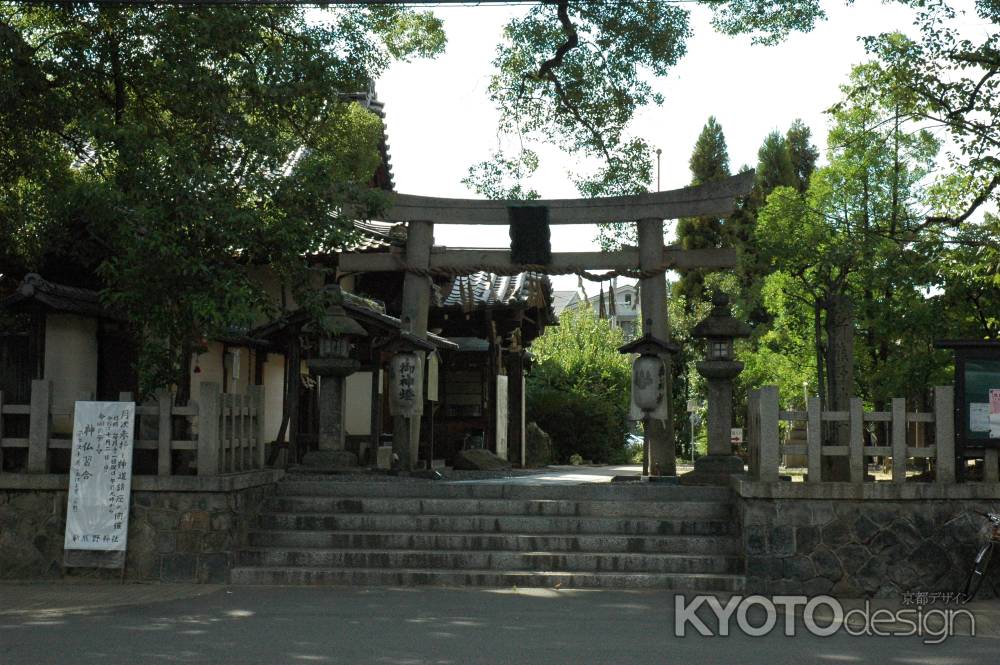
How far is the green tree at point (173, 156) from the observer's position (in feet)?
36.7

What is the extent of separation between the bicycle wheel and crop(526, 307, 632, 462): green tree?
20560mm

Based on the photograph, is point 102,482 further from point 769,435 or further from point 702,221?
point 702,221

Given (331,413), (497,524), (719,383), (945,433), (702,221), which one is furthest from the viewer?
(702,221)

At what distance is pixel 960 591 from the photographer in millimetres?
10586

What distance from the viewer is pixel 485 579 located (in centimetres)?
1081

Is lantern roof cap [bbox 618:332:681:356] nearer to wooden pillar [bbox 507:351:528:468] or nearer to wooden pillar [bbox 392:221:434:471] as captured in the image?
wooden pillar [bbox 392:221:434:471]

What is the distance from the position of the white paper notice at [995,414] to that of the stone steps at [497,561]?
116 inches

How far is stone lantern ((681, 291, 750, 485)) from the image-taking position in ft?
44.4

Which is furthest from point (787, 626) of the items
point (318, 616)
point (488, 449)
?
point (488, 449)

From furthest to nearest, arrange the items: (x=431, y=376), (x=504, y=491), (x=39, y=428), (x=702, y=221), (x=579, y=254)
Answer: (x=702, y=221), (x=431, y=376), (x=579, y=254), (x=504, y=491), (x=39, y=428)

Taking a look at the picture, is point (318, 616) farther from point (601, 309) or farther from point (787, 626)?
point (601, 309)

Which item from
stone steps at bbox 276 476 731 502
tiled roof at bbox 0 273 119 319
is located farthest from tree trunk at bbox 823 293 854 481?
tiled roof at bbox 0 273 119 319

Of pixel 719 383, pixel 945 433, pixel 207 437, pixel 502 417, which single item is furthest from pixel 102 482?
pixel 502 417

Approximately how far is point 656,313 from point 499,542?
6.07m
